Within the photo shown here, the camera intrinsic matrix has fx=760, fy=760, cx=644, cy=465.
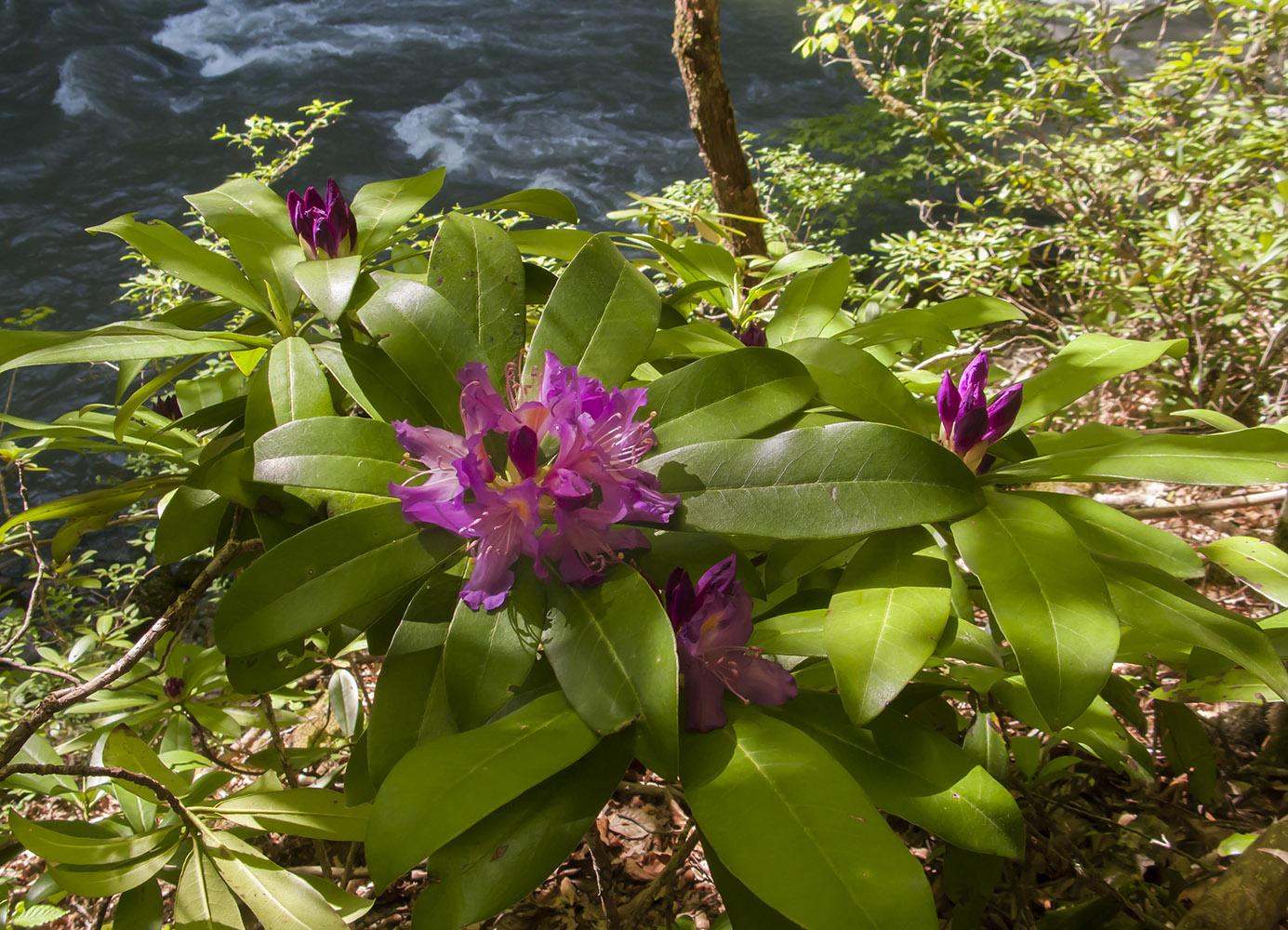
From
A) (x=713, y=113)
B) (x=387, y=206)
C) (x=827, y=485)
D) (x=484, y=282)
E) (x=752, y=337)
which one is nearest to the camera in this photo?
(x=827, y=485)

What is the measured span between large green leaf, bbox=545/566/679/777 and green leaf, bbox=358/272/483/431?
9.8 inches

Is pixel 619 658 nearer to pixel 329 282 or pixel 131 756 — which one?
pixel 329 282

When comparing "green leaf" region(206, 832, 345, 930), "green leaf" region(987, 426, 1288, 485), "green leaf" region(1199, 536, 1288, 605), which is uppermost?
"green leaf" region(987, 426, 1288, 485)

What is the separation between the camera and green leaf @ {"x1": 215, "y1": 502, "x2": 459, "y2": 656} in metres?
0.70

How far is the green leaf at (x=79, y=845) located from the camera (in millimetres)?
934

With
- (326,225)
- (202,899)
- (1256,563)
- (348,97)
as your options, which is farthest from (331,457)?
(348,97)

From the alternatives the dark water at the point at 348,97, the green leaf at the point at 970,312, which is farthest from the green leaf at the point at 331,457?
the dark water at the point at 348,97

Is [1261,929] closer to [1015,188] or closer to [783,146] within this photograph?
[1015,188]

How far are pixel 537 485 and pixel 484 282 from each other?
12.7 inches

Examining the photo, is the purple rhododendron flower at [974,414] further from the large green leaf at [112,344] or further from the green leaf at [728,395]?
the large green leaf at [112,344]

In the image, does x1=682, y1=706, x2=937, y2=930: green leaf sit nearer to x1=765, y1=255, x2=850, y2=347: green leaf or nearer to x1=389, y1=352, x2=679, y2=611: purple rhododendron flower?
x1=389, y1=352, x2=679, y2=611: purple rhododendron flower

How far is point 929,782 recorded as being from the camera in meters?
0.69

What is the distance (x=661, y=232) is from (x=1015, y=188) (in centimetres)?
→ 230

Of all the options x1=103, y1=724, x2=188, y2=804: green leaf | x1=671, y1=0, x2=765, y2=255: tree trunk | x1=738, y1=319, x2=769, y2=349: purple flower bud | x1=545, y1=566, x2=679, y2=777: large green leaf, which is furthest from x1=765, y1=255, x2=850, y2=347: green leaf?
x1=671, y1=0, x2=765, y2=255: tree trunk
